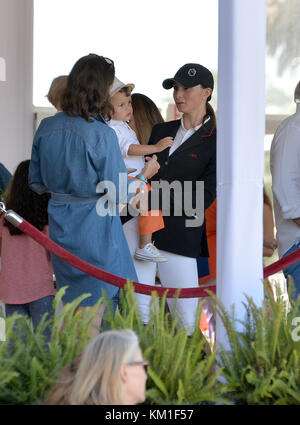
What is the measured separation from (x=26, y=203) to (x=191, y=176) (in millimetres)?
891

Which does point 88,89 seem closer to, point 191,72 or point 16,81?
point 191,72

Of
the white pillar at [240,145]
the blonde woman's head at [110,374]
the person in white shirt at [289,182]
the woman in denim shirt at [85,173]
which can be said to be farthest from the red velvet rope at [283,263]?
the blonde woman's head at [110,374]

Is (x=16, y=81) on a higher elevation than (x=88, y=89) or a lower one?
higher

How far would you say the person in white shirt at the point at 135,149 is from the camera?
3785 millimetres

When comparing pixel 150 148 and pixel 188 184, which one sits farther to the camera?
pixel 150 148

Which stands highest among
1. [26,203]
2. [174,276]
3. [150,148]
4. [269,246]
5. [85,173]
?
[150,148]

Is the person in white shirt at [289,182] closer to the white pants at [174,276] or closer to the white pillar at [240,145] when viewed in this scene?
the white pants at [174,276]

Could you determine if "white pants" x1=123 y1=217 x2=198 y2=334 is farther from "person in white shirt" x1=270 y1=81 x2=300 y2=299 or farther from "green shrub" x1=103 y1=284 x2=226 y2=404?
"green shrub" x1=103 y1=284 x2=226 y2=404

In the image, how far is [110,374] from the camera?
6.28ft

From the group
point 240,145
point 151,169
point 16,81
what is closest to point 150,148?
point 151,169

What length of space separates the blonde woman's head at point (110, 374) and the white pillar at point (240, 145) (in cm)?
62

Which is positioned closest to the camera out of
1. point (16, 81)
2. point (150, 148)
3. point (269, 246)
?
point (150, 148)

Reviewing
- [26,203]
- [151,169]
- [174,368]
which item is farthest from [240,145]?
[26,203]

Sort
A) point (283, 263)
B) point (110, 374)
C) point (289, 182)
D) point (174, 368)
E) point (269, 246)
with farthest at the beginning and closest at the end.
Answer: point (269, 246), point (289, 182), point (283, 263), point (174, 368), point (110, 374)
